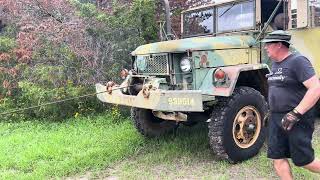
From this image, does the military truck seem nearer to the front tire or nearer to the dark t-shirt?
the front tire

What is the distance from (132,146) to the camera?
20.7 feet

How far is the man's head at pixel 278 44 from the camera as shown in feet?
12.4

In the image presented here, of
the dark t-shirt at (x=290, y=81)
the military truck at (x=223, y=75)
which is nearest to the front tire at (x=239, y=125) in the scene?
the military truck at (x=223, y=75)

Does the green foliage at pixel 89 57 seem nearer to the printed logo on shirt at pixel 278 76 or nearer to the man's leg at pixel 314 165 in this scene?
the printed logo on shirt at pixel 278 76

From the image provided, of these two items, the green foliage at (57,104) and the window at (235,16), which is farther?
the green foliage at (57,104)

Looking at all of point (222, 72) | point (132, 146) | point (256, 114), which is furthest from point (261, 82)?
point (132, 146)

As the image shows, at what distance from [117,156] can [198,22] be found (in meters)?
2.71

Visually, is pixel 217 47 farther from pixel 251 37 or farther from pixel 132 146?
pixel 132 146

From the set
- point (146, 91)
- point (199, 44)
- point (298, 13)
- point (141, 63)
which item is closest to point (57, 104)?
point (141, 63)

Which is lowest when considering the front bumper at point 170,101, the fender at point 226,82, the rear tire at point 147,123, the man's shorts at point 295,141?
the rear tire at point 147,123

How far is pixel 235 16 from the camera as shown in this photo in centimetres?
653

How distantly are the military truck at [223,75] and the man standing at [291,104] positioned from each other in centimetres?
120

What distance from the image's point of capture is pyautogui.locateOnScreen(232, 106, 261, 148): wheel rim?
5516 mm

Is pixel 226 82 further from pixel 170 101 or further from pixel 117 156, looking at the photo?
pixel 117 156
